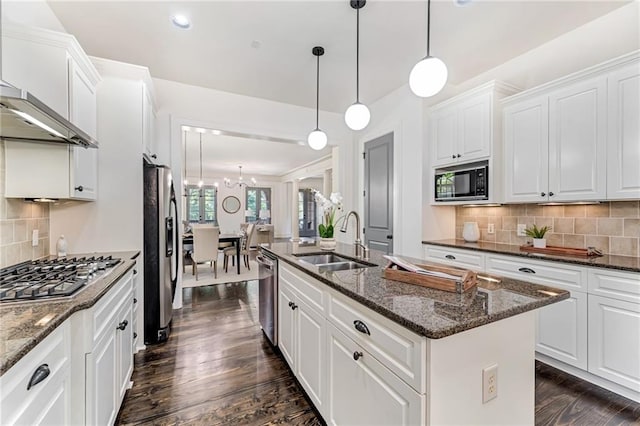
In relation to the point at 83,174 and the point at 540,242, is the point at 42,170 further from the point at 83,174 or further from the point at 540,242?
the point at 540,242

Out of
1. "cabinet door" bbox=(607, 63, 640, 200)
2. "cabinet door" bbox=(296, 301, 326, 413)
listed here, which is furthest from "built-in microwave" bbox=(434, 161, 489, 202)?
"cabinet door" bbox=(296, 301, 326, 413)

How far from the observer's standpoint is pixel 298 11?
2.26 metres

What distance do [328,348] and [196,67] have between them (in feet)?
10.7

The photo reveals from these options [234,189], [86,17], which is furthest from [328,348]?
[234,189]

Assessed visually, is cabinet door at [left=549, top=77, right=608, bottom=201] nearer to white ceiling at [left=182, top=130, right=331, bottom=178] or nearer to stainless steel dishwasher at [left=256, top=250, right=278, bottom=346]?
stainless steel dishwasher at [left=256, top=250, right=278, bottom=346]

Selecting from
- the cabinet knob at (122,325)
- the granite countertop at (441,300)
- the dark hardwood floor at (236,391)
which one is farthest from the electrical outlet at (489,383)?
the cabinet knob at (122,325)

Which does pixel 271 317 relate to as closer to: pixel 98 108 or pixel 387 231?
pixel 387 231

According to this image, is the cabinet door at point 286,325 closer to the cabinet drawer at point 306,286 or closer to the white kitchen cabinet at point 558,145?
the cabinet drawer at point 306,286

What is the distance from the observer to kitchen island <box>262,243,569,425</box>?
92 cm

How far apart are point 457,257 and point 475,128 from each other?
138 centimetres

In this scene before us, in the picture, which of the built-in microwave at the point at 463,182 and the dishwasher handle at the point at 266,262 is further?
the built-in microwave at the point at 463,182

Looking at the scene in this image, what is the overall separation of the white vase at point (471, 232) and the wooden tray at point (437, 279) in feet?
6.59

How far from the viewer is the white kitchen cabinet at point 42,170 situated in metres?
1.80

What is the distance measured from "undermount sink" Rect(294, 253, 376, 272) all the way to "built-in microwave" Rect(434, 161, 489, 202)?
1638mm
